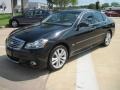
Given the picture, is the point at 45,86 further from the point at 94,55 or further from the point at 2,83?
the point at 94,55

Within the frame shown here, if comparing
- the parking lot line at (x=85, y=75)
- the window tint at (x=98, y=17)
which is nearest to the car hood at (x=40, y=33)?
the parking lot line at (x=85, y=75)

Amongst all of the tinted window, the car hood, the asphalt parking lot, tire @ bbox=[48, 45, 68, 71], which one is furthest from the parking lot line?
the tinted window

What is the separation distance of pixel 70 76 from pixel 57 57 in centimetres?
65

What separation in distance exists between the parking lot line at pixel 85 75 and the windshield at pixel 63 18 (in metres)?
1.23

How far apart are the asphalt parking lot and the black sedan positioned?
30 cm

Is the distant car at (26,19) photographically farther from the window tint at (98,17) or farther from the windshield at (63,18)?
the windshield at (63,18)

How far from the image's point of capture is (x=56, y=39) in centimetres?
543

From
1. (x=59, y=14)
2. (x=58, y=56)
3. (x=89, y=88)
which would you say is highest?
(x=59, y=14)

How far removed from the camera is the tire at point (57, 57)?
17.8 feet

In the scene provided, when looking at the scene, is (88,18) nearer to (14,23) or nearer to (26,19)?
(26,19)

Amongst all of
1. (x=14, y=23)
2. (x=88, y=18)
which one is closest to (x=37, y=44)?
(x=88, y=18)

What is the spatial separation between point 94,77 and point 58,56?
3.58ft

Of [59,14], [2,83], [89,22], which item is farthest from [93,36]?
[2,83]

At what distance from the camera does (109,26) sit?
816 centimetres
